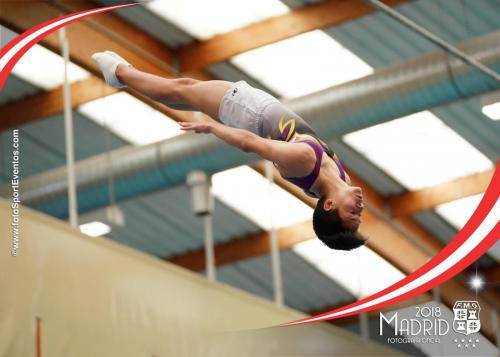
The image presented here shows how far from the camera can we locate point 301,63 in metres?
15.5

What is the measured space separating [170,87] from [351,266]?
12.5m

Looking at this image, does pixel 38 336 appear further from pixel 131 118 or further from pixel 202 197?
pixel 131 118

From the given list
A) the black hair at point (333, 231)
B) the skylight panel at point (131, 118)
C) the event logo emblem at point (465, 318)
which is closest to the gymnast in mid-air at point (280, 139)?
the black hair at point (333, 231)

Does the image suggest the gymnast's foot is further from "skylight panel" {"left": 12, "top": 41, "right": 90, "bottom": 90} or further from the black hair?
"skylight panel" {"left": 12, "top": 41, "right": 90, "bottom": 90}

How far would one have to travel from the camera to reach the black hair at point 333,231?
8.23 meters

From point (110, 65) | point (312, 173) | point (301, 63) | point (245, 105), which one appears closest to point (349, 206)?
point (312, 173)

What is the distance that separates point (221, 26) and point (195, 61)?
0.77m

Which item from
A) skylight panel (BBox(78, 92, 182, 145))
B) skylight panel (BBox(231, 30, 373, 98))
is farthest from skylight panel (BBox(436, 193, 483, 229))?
skylight panel (BBox(78, 92, 182, 145))

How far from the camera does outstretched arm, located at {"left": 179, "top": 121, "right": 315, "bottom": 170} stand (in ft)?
25.8

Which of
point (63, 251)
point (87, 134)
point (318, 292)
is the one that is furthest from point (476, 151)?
point (63, 251)

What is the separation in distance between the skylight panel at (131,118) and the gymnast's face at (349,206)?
614 cm

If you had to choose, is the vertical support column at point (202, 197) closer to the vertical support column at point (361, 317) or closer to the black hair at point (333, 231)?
the vertical support column at point (361, 317)

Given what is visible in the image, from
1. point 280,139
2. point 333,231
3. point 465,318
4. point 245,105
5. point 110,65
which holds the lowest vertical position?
point 333,231

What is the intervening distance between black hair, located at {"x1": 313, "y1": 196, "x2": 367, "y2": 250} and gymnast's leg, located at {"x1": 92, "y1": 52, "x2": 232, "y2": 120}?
0.92 m
